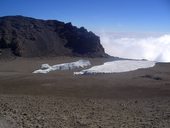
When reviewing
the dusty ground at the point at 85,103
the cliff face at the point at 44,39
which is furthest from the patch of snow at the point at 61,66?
the cliff face at the point at 44,39

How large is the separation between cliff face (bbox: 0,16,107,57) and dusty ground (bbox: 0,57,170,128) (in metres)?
24.6

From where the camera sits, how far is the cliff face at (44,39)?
174ft

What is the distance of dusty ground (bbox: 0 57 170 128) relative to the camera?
13.1 m

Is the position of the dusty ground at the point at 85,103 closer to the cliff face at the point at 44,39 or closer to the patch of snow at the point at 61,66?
the patch of snow at the point at 61,66

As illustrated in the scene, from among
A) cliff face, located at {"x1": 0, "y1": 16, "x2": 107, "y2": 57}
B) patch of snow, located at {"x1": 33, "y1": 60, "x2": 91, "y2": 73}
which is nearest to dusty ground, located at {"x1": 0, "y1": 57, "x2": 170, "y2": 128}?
patch of snow, located at {"x1": 33, "y1": 60, "x2": 91, "y2": 73}

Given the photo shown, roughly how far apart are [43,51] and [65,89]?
Result: 31.0 meters

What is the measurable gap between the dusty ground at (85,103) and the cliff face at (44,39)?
24.6 m

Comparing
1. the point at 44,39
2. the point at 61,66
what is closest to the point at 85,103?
the point at 61,66

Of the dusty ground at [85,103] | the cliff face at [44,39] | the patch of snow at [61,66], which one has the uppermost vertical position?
the cliff face at [44,39]

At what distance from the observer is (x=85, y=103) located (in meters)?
17.4

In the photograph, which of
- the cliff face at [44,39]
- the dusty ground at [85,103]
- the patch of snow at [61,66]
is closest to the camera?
the dusty ground at [85,103]

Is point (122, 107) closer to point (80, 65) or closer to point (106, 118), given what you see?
point (106, 118)

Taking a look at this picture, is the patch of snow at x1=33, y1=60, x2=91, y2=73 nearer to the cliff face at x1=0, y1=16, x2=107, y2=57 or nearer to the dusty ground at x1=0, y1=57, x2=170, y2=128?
the dusty ground at x1=0, y1=57, x2=170, y2=128

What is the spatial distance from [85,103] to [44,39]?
39.3 meters
